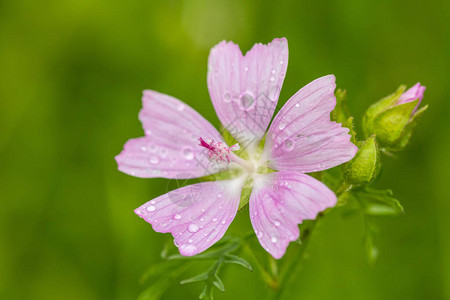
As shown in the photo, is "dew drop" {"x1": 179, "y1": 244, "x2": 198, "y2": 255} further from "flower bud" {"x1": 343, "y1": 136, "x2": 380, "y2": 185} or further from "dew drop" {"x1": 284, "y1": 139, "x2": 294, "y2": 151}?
"flower bud" {"x1": 343, "y1": 136, "x2": 380, "y2": 185}

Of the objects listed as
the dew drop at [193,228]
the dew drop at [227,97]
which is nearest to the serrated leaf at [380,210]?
the dew drop at [227,97]

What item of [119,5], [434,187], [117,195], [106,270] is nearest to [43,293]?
[106,270]

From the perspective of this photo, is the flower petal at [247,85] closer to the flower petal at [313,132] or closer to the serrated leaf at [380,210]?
the flower petal at [313,132]

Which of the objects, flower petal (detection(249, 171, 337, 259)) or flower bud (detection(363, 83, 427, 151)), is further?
flower bud (detection(363, 83, 427, 151))

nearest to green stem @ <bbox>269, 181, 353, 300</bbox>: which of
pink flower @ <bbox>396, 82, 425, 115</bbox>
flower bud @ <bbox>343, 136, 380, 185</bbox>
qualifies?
flower bud @ <bbox>343, 136, 380, 185</bbox>

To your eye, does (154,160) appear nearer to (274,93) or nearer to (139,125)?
(274,93)

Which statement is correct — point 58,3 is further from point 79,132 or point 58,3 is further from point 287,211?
point 287,211
